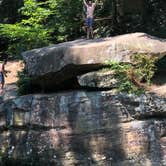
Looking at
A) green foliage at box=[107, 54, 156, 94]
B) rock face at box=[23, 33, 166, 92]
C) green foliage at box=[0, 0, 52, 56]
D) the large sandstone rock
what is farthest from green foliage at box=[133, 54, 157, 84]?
green foliage at box=[0, 0, 52, 56]

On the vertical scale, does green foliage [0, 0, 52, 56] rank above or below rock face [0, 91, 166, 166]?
above

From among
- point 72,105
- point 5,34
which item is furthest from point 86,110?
point 5,34

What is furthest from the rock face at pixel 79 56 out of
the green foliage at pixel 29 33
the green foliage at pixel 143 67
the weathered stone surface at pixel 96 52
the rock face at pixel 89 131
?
the green foliage at pixel 29 33

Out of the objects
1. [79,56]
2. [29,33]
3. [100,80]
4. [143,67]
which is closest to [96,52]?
[79,56]

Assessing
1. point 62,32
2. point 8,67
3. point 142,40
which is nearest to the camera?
point 142,40

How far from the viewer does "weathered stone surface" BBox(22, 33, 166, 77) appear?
12789mm

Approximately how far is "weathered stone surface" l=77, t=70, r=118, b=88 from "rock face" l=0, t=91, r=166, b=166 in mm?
200

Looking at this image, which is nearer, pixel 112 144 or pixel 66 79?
pixel 112 144

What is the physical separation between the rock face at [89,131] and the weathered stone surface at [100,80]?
20 centimetres

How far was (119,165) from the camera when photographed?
1226cm

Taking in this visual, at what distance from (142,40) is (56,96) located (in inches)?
102

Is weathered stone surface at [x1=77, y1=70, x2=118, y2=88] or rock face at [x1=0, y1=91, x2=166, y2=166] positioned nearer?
rock face at [x1=0, y1=91, x2=166, y2=166]

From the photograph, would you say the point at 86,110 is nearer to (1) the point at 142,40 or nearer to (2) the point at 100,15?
(1) the point at 142,40

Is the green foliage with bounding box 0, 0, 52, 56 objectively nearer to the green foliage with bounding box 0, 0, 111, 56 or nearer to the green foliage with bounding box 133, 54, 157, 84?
the green foliage with bounding box 0, 0, 111, 56
